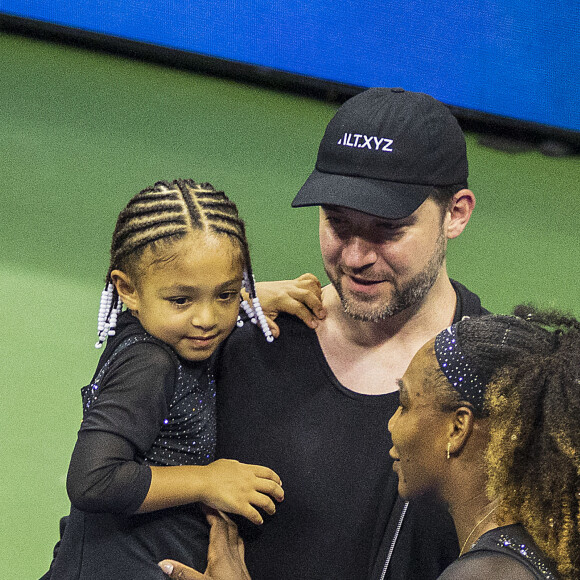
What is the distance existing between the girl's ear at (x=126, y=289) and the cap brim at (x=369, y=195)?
321 millimetres

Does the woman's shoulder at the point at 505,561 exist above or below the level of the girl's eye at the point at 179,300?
below

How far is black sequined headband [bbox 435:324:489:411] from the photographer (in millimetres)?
1298

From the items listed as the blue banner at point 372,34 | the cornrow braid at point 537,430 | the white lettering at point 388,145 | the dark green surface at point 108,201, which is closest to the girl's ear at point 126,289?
the white lettering at point 388,145

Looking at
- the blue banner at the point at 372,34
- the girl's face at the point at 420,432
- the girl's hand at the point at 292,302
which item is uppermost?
the blue banner at the point at 372,34

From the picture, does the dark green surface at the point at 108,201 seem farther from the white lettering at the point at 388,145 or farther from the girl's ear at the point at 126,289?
the white lettering at the point at 388,145

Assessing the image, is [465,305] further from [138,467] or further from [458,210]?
[138,467]

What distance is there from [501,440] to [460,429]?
0.32ft

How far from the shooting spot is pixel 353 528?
1647 mm

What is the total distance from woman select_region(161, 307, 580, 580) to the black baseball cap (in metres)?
0.35

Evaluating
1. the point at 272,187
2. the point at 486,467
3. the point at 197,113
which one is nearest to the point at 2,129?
the point at 197,113

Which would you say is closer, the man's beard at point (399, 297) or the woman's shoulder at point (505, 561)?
the woman's shoulder at point (505, 561)

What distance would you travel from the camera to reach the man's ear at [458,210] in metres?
1.78

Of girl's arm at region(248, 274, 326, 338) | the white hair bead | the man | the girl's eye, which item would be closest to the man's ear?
the man

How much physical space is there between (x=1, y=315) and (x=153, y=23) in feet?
4.02
